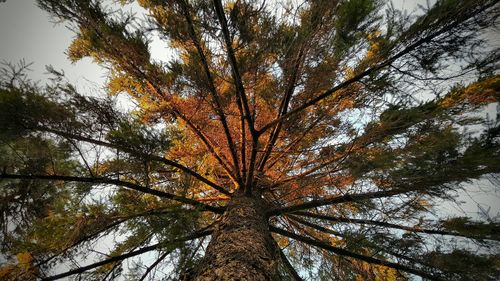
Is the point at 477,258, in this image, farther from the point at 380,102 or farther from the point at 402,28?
the point at 402,28

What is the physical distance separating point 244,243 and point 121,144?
5.16ft

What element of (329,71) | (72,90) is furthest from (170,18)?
(329,71)

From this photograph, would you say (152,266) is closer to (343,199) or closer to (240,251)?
(240,251)

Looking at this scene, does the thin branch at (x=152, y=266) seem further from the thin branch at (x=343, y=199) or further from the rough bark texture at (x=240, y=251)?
the thin branch at (x=343, y=199)

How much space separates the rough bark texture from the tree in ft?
0.08

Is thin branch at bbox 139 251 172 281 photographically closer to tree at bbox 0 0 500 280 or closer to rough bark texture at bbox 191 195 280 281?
tree at bbox 0 0 500 280

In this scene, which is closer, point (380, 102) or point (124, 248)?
point (380, 102)

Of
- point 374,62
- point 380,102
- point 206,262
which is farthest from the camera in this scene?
point 380,102

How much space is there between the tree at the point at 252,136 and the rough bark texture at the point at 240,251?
2 cm

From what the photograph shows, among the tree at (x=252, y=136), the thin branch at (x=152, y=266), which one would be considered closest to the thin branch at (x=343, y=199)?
the tree at (x=252, y=136)

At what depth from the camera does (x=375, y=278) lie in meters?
4.50

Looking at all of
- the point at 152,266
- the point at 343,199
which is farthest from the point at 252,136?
the point at 152,266

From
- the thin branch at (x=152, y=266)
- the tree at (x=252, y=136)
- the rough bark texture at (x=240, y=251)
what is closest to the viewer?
the rough bark texture at (x=240, y=251)

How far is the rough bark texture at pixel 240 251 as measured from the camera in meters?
2.10
